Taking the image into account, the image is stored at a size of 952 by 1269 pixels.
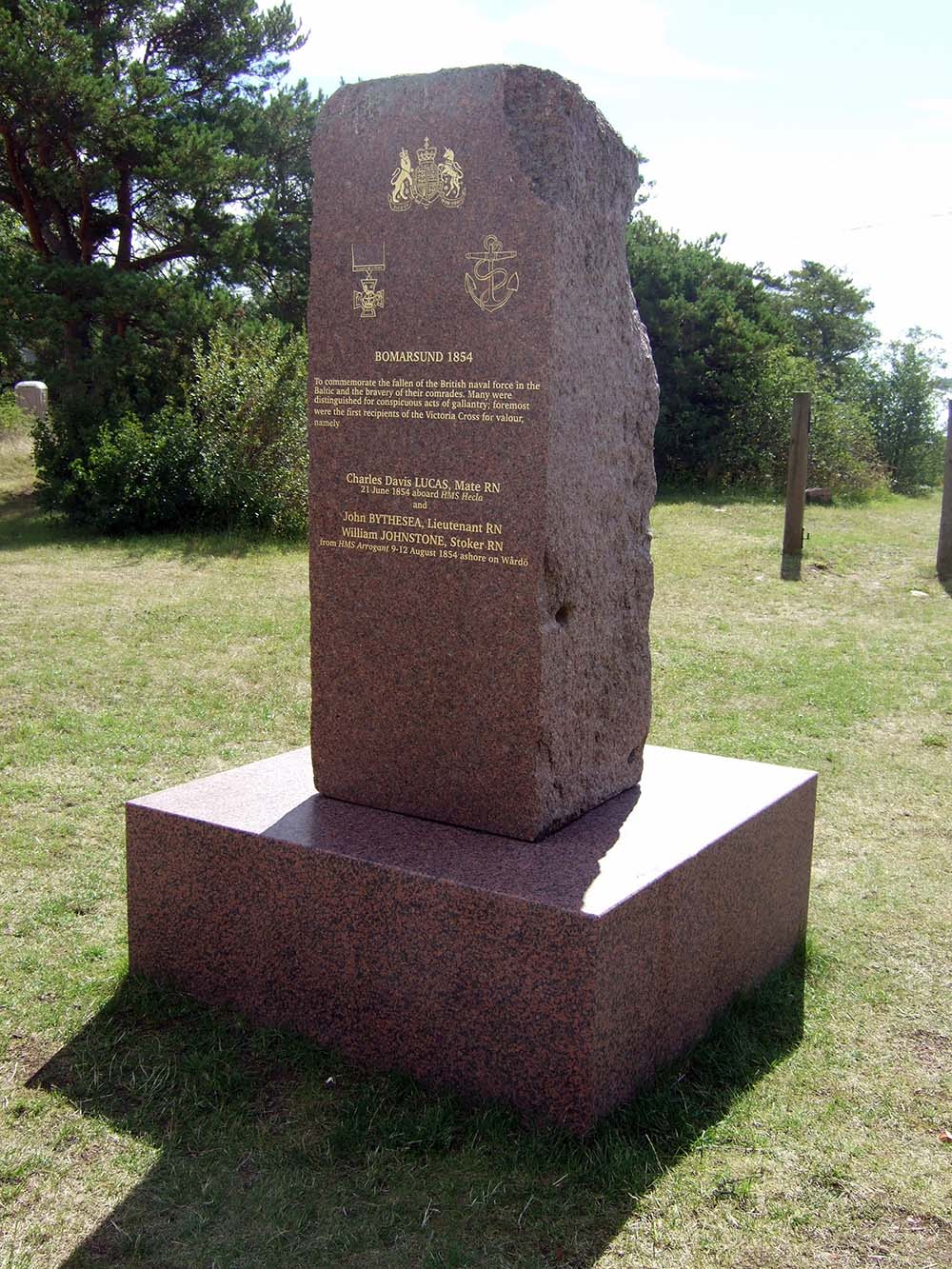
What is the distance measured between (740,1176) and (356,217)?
2606mm

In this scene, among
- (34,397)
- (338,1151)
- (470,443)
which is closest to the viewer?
(338,1151)

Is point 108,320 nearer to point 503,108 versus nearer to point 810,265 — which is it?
point 503,108

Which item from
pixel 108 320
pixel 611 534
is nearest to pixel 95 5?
pixel 108 320

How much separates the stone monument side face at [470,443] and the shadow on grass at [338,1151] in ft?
2.48

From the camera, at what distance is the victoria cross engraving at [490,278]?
3.02 meters

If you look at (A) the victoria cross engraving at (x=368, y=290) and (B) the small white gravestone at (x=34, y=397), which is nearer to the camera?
(A) the victoria cross engraving at (x=368, y=290)

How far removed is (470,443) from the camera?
312cm

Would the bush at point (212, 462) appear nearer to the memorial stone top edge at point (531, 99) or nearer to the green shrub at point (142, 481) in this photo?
the green shrub at point (142, 481)

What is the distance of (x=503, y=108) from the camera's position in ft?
9.81

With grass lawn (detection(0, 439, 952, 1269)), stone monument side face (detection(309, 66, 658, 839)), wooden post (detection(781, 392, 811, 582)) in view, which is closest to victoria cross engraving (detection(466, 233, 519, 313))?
stone monument side face (detection(309, 66, 658, 839))

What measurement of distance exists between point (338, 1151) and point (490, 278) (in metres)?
2.16

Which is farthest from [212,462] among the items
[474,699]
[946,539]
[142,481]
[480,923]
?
[480,923]

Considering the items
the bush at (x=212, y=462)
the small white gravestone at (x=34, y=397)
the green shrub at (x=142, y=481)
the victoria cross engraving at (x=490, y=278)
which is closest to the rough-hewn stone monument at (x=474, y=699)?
the victoria cross engraving at (x=490, y=278)

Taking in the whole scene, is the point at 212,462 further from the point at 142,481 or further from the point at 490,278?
the point at 490,278
